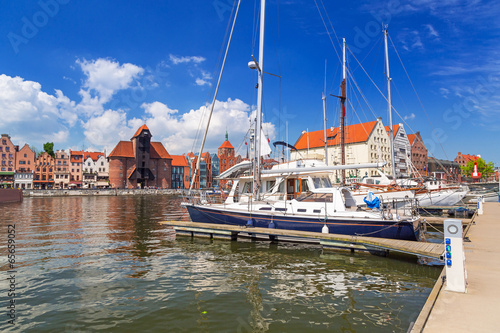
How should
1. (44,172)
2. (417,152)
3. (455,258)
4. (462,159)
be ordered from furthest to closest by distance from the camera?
(462,159), (44,172), (417,152), (455,258)

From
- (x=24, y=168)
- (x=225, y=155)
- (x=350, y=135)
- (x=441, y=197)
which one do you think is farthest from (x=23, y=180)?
(x=441, y=197)

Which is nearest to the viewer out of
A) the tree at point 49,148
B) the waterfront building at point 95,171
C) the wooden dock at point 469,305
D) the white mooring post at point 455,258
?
the wooden dock at point 469,305

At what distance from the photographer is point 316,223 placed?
1532 centimetres

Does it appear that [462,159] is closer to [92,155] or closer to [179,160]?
[179,160]

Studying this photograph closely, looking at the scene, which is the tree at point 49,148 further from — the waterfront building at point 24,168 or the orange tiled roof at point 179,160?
the orange tiled roof at point 179,160

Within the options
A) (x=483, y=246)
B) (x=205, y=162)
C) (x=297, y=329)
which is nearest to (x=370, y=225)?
(x=483, y=246)

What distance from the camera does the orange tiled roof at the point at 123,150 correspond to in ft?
335

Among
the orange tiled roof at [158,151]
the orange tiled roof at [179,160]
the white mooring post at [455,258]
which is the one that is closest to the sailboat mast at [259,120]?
the white mooring post at [455,258]

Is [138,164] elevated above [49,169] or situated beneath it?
elevated above

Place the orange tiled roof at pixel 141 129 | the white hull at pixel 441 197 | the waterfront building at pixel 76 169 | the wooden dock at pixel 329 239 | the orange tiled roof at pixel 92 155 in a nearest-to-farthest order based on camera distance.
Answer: the wooden dock at pixel 329 239 → the white hull at pixel 441 197 → the waterfront building at pixel 76 169 → the orange tiled roof at pixel 141 129 → the orange tiled roof at pixel 92 155

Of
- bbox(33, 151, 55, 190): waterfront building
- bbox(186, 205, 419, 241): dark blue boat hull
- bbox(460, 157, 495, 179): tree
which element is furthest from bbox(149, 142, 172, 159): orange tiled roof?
bbox(460, 157, 495, 179): tree

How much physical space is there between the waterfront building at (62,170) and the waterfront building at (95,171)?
483cm

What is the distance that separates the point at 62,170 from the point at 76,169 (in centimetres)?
412

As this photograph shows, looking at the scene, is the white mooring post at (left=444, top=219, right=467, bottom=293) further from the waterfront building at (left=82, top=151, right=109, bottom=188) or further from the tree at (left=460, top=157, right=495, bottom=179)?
the waterfront building at (left=82, top=151, right=109, bottom=188)
